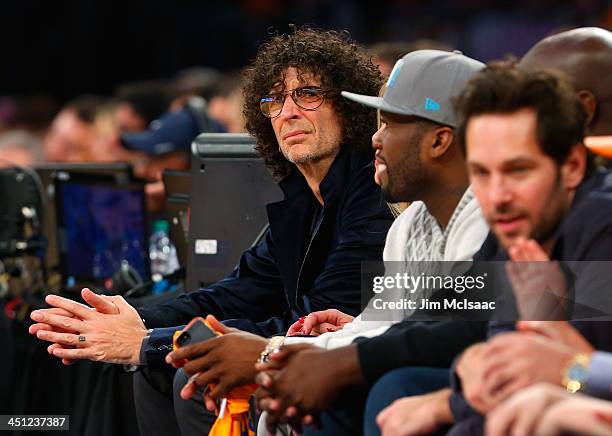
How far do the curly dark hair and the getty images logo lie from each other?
935mm

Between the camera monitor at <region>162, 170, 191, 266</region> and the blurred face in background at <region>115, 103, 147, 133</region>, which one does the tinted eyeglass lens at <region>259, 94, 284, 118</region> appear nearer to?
the camera monitor at <region>162, 170, 191, 266</region>

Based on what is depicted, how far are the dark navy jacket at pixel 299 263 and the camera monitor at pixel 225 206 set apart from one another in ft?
1.12

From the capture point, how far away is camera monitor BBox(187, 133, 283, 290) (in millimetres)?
4836

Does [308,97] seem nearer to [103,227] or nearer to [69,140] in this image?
[103,227]

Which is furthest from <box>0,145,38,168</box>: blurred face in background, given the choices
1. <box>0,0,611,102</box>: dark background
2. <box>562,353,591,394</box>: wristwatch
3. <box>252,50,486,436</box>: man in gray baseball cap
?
<box>562,353,591,394</box>: wristwatch

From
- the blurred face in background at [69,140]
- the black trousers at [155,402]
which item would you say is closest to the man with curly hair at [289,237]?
the black trousers at [155,402]

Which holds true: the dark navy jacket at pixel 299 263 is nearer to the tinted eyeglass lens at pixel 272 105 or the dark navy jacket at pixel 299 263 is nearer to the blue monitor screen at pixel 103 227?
the tinted eyeglass lens at pixel 272 105

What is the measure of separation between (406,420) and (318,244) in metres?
1.54

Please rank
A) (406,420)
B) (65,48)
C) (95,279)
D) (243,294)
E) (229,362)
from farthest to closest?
(65,48), (95,279), (243,294), (229,362), (406,420)

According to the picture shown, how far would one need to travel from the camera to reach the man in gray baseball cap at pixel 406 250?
2.83 m

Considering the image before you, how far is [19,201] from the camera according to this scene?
20.1 feet

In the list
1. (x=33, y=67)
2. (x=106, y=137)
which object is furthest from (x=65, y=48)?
(x=106, y=137)

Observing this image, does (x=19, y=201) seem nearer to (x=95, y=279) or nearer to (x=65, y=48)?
(x=95, y=279)

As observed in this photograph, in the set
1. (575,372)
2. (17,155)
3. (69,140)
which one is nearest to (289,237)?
(575,372)
